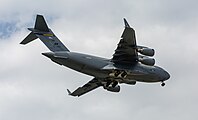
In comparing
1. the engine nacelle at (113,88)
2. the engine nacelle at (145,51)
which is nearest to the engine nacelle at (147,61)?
the engine nacelle at (145,51)

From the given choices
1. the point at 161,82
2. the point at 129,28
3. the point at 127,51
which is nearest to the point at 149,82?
the point at 161,82

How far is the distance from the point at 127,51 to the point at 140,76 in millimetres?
2393

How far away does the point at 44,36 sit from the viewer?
47625mm

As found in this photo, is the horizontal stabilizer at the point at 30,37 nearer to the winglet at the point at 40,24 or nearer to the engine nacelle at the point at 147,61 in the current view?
the winglet at the point at 40,24

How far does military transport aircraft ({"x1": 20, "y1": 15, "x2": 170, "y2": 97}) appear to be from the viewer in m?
46.1

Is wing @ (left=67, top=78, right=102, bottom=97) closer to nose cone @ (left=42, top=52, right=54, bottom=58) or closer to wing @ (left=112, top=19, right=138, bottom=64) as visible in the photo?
wing @ (left=112, top=19, right=138, bottom=64)

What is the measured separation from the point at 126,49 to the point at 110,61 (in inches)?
79.4

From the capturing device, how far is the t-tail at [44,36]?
4731cm

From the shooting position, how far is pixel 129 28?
43.6m

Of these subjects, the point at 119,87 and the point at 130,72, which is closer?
the point at 130,72

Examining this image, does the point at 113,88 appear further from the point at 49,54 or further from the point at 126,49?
the point at 49,54

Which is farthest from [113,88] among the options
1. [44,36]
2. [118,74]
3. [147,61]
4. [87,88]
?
[44,36]

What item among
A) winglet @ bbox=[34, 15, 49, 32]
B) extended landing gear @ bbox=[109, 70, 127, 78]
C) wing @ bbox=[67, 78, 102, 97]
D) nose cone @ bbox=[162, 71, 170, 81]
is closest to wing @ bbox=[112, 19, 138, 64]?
extended landing gear @ bbox=[109, 70, 127, 78]

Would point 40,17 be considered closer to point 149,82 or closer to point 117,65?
point 117,65
